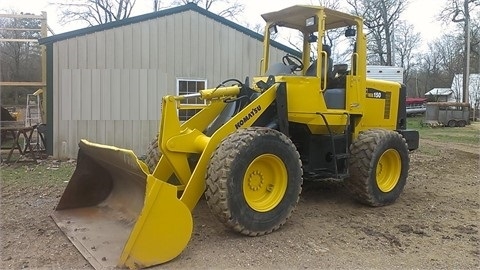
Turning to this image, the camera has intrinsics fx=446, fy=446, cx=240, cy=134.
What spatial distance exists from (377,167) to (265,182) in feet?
6.49

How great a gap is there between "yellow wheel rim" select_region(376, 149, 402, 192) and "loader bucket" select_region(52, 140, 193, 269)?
342 centimetres

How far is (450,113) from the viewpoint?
77.4ft

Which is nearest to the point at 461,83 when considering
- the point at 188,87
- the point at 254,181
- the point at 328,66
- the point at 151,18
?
the point at 188,87

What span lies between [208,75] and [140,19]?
215 centimetres

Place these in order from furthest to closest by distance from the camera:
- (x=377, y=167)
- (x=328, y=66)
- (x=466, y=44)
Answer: (x=466, y=44), (x=377, y=167), (x=328, y=66)

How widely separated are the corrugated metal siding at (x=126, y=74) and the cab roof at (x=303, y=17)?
16.2 feet

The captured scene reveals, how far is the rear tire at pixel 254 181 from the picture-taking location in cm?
441

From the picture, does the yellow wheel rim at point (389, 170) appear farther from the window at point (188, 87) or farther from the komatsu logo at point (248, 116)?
the window at point (188, 87)

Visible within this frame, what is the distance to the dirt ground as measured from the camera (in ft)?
13.6

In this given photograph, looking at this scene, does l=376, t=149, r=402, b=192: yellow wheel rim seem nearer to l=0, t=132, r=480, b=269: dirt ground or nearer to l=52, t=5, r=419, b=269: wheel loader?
l=52, t=5, r=419, b=269: wheel loader

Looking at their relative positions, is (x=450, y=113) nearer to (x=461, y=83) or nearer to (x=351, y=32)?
(x=461, y=83)

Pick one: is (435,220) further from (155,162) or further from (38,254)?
(38,254)

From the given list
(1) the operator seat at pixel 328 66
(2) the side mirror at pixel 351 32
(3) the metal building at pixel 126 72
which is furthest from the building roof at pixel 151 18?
(1) the operator seat at pixel 328 66

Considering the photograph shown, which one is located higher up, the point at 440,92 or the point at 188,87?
the point at 440,92
